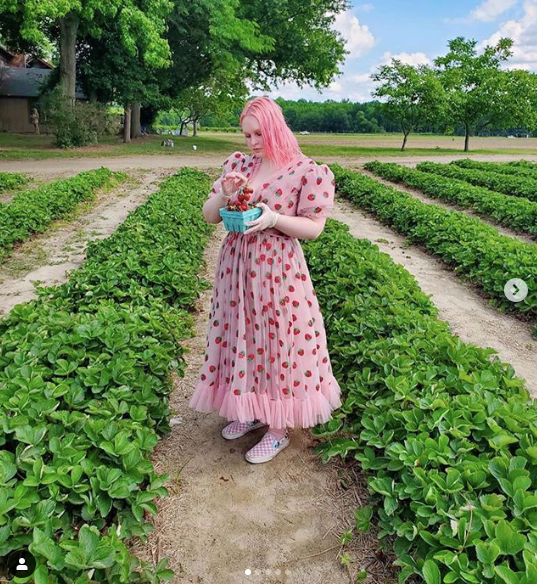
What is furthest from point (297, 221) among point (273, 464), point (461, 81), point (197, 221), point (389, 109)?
point (461, 81)

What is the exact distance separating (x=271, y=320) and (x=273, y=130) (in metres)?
0.94

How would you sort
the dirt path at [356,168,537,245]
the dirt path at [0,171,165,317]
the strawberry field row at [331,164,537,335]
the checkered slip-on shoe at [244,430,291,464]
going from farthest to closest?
the dirt path at [356,168,537,245] < the dirt path at [0,171,165,317] < the strawberry field row at [331,164,537,335] < the checkered slip-on shoe at [244,430,291,464]

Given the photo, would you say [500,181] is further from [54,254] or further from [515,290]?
[54,254]

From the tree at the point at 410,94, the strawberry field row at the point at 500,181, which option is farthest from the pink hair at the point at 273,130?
the tree at the point at 410,94

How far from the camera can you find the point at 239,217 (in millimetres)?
2439

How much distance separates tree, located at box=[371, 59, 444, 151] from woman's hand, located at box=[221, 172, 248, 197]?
29219 millimetres

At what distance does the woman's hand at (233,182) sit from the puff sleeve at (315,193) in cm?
29

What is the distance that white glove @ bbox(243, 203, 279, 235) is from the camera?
8.00 ft

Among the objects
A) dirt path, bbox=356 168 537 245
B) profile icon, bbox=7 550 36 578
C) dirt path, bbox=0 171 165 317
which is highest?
dirt path, bbox=356 168 537 245

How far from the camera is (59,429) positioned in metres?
2.53

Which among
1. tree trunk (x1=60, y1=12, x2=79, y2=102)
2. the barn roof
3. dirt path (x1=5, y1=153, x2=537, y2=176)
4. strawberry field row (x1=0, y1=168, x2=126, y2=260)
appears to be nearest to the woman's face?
strawberry field row (x1=0, y1=168, x2=126, y2=260)

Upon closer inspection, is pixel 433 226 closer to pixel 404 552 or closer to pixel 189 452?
pixel 189 452

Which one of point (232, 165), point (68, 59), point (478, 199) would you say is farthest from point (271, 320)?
point (68, 59)

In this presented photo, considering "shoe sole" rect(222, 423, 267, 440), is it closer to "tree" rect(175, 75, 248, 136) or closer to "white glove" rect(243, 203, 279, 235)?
"white glove" rect(243, 203, 279, 235)
